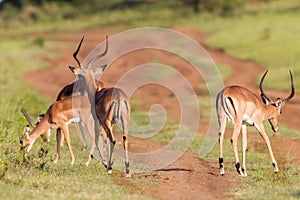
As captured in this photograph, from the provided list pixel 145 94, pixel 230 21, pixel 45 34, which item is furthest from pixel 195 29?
pixel 145 94

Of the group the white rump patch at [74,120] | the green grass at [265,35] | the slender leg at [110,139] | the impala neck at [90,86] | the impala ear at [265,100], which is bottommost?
the slender leg at [110,139]

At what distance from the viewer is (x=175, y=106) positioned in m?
22.7

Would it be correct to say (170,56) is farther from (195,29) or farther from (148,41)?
(195,29)

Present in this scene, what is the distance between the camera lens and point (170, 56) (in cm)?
3838

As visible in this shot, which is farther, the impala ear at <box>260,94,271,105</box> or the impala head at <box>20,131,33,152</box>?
the impala ear at <box>260,94,271,105</box>

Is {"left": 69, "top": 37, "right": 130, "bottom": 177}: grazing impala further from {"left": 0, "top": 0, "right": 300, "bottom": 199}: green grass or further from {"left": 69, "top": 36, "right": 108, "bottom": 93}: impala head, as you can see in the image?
{"left": 0, "top": 0, "right": 300, "bottom": 199}: green grass

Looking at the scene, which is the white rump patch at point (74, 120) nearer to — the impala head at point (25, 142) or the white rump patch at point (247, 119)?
the impala head at point (25, 142)

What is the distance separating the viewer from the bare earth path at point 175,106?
10.2 meters

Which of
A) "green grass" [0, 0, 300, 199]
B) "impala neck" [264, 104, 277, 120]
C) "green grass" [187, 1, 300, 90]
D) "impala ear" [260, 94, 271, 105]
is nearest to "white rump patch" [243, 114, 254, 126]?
"impala neck" [264, 104, 277, 120]

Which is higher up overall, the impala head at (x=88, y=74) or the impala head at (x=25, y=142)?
the impala head at (x=88, y=74)

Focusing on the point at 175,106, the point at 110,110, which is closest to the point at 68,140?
the point at 110,110

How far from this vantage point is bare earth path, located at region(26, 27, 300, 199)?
10242 millimetres

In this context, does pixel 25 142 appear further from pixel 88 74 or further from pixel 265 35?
pixel 265 35

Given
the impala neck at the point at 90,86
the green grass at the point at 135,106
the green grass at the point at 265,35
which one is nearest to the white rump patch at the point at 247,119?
the green grass at the point at 135,106
